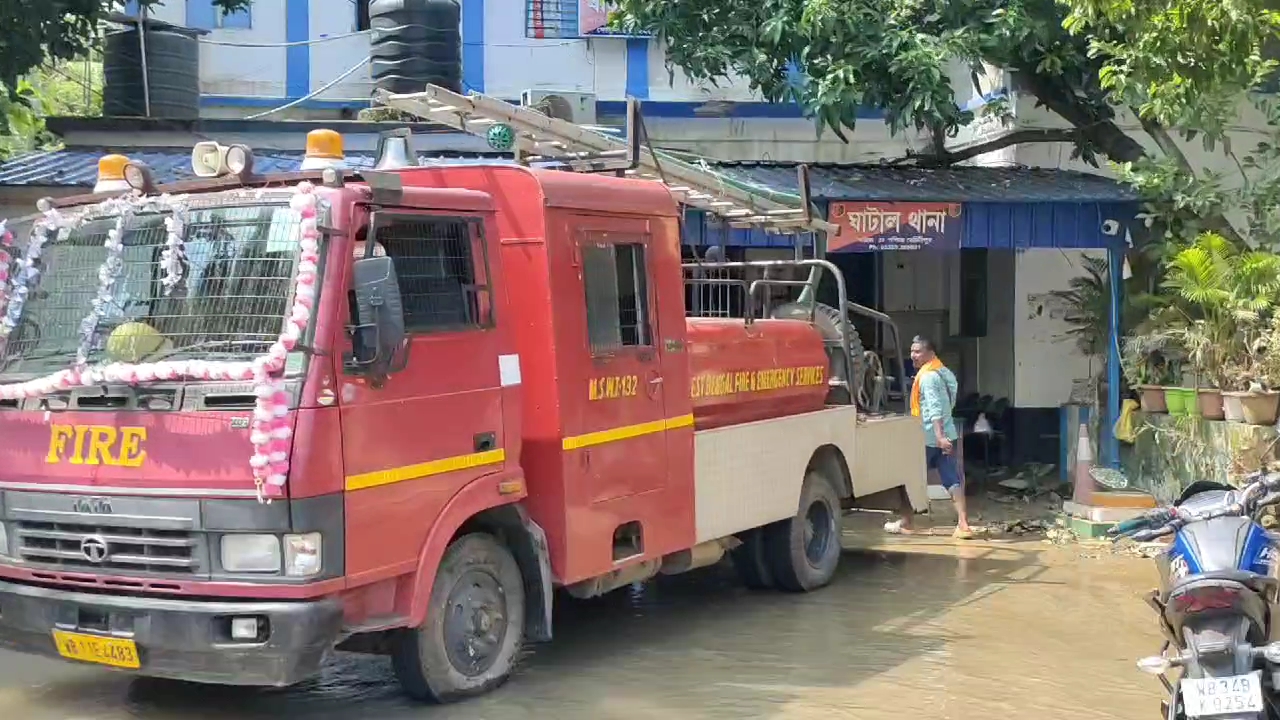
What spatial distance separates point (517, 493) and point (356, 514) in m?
1.06

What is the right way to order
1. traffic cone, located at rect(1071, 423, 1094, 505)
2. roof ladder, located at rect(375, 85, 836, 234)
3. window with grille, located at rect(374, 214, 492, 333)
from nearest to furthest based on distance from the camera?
window with grille, located at rect(374, 214, 492, 333), roof ladder, located at rect(375, 85, 836, 234), traffic cone, located at rect(1071, 423, 1094, 505)

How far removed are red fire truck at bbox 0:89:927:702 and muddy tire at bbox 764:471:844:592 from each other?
1.66 m

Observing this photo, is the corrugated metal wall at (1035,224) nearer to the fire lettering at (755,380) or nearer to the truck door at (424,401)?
the fire lettering at (755,380)

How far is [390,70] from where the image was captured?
45.6 ft

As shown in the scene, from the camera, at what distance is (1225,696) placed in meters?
4.82

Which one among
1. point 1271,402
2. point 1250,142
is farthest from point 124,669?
point 1250,142

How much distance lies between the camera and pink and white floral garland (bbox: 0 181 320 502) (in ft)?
17.0

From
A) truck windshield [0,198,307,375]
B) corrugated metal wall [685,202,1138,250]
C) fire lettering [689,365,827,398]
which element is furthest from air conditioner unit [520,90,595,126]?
truck windshield [0,198,307,375]

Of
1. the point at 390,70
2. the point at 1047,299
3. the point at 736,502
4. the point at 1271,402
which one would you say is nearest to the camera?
the point at 736,502

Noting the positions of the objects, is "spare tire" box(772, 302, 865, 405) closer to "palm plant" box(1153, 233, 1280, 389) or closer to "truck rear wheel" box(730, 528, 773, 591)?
"truck rear wheel" box(730, 528, 773, 591)

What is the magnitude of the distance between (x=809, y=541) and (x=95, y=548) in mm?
5279

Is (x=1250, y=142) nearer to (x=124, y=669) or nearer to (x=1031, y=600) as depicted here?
(x=1031, y=600)

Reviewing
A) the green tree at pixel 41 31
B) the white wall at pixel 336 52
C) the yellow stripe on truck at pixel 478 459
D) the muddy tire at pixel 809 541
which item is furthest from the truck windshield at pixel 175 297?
the white wall at pixel 336 52

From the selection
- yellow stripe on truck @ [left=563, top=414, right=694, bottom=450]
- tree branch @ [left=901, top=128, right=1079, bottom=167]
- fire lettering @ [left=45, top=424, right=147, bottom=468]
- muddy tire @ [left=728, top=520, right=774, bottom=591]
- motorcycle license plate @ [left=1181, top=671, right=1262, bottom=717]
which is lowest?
muddy tire @ [left=728, top=520, right=774, bottom=591]
